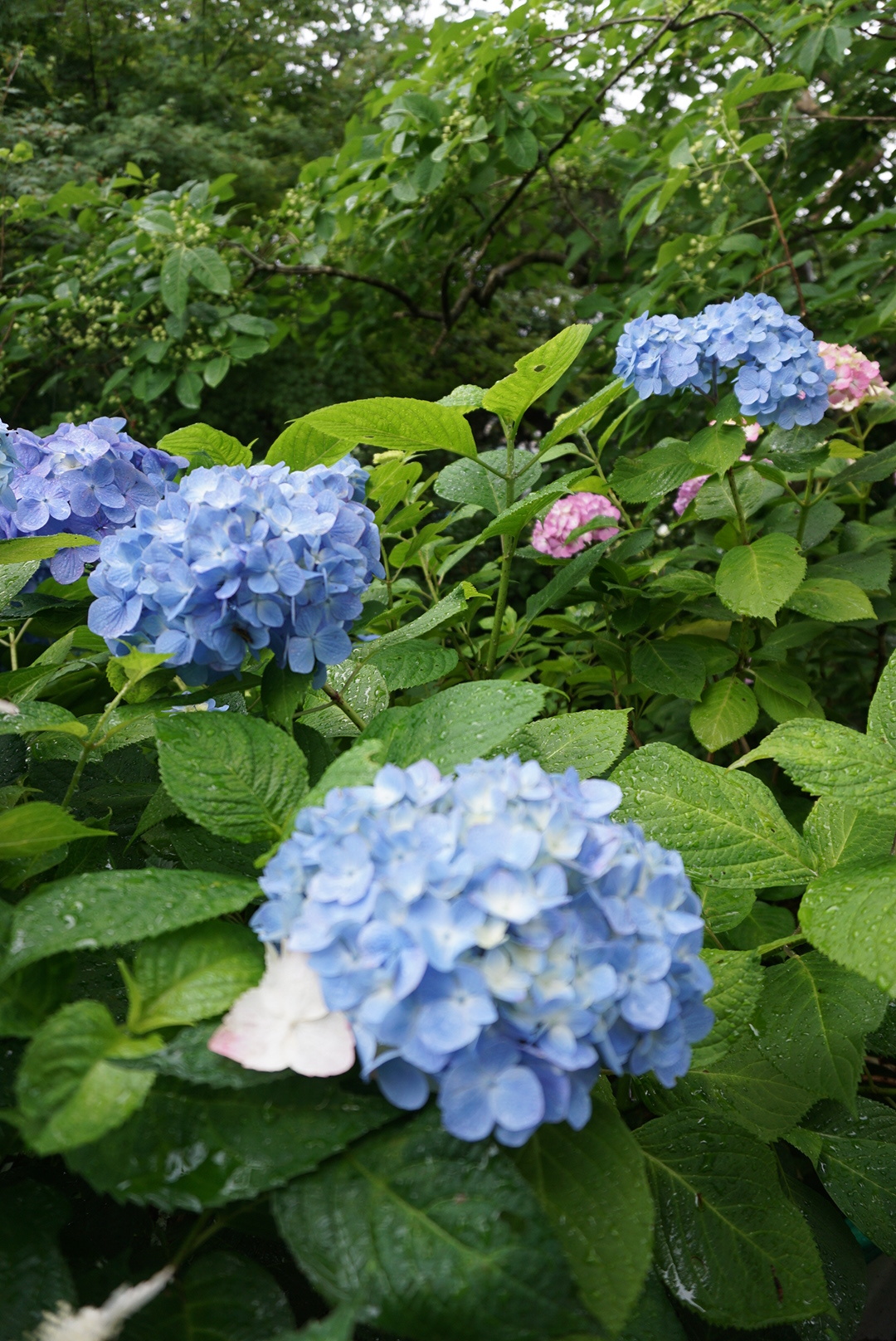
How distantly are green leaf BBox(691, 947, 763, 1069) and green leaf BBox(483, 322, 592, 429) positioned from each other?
0.57 m

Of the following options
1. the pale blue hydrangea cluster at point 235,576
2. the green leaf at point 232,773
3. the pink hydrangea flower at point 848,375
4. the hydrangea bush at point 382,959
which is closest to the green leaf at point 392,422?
the hydrangea bush at point 382,959

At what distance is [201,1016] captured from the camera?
49 centimetres

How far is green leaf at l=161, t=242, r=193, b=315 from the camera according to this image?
258 cm

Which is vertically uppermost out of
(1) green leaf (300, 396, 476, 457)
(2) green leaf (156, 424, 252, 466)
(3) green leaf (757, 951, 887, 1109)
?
(1) green leaf (300, 396, 476, 457)

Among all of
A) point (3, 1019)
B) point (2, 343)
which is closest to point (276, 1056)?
point (3, 1019)

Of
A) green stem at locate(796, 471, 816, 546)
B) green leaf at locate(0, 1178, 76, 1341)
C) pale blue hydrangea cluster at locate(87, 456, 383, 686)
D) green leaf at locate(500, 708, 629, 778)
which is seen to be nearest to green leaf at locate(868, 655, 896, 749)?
green leaf at locate(500, 708, 629, 778)

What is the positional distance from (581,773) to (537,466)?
0.55 metres

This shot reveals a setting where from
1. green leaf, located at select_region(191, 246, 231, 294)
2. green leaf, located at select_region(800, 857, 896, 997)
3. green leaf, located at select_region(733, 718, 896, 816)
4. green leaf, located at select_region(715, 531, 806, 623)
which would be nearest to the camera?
green leaf, located at select_region(800, 857, 896, 997)

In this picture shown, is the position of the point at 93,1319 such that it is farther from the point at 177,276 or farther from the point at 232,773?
the point at 177,276

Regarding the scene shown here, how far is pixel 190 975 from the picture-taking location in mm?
529

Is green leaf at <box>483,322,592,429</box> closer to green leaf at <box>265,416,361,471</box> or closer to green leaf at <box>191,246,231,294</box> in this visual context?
green leaf at <box>265,416,361,471</box>

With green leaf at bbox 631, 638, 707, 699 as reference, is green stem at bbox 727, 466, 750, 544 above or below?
above

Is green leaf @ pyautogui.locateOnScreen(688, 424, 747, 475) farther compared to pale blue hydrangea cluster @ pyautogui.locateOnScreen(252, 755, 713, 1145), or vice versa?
green leaf @ pyautogui.locateOnScreen(688, 424, 747, 475)

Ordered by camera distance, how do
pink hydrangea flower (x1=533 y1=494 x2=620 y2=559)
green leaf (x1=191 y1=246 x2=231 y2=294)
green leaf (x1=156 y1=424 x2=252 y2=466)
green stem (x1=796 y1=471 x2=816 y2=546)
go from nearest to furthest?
green leaf (x1=156 y1=424 x2=252 y2=466) < green stem (x1=796 y1=471 x2=816 y2=546) < pink hydrangea flower (x1=533 y1=494 x2=620 y2=559) < green leaf (x1=191 y1=246 x2=231 y2=294)
